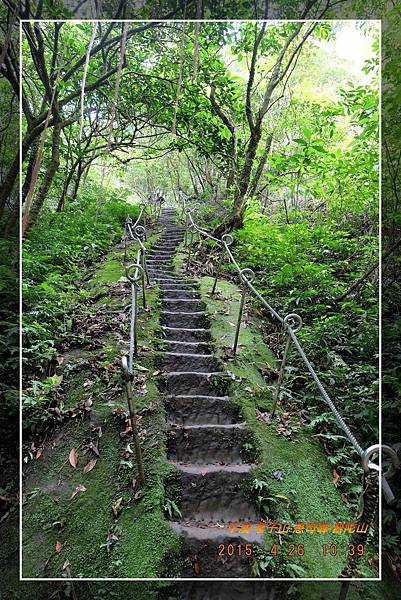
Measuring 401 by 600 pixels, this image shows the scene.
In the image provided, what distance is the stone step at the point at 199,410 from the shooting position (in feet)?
7.35

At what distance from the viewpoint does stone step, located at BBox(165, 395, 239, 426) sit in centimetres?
224

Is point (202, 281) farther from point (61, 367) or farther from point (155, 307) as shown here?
point (61, 367)

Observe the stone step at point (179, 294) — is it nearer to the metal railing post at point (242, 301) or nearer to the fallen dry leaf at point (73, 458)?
the metal railing post at point (242, 301)

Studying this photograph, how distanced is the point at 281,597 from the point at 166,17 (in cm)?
343

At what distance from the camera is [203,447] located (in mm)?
2037

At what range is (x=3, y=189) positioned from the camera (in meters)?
2.69

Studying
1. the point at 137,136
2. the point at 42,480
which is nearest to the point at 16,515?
the point at 42,480

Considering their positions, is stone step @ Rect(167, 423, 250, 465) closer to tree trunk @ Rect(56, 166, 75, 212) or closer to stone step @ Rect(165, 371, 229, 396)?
stone step @ Rect(165, 371, 229, 396)

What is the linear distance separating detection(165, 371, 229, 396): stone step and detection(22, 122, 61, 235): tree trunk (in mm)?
1464

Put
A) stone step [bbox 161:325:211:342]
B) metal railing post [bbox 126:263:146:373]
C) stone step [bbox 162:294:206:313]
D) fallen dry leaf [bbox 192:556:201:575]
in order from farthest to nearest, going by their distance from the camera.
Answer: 1. stone step [bbox 162:294:206:313]
2. stone step [bbox 161:325:211:342]
3. metal railing post [bbox 126:263:146:373]
4. fallen dry leaf [bbox 192:556:201:575]

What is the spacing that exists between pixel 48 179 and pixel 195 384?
6.82 feet
